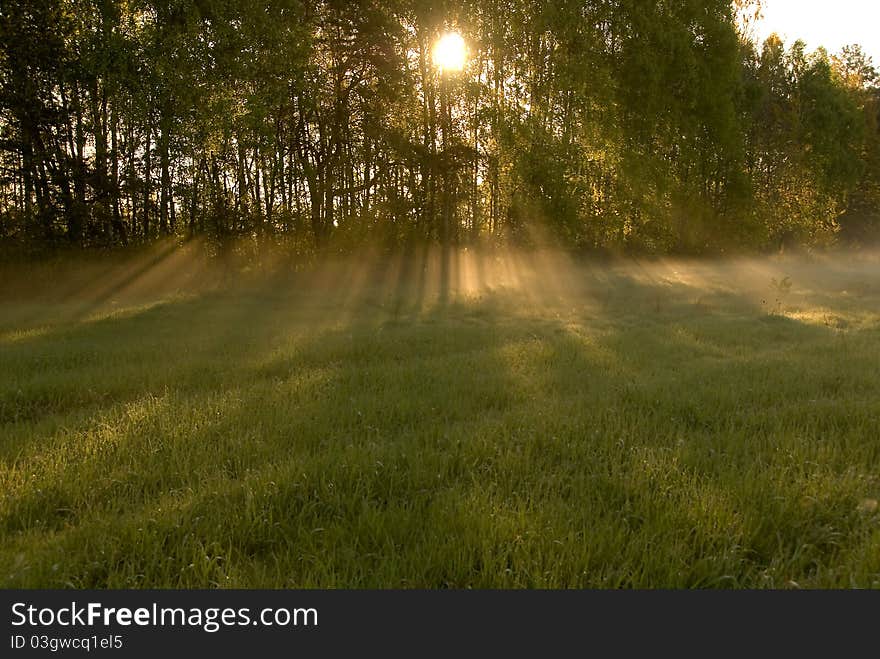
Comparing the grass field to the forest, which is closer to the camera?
the grass field

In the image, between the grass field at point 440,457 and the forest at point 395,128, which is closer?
the grass field at point 440,457

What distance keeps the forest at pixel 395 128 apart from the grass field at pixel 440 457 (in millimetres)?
10065

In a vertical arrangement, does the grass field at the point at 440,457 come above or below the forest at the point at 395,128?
below

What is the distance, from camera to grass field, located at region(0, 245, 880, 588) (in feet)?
9.03

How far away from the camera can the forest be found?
56.1ft

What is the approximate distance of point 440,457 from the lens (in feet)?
13.4

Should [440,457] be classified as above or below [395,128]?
below

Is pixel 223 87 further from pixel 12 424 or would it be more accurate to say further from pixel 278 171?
pixel 12 424

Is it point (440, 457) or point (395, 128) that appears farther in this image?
point (395, 128)

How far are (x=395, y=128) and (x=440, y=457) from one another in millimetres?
21015

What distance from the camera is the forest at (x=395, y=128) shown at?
17.1 metres

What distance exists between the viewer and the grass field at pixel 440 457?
2.75 m

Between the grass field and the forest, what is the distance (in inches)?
396

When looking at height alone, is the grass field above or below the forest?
below
